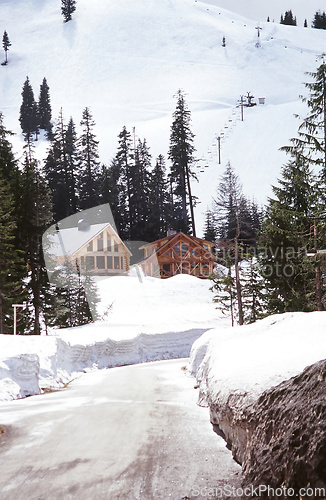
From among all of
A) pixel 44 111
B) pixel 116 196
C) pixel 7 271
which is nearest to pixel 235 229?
pixel 7 271

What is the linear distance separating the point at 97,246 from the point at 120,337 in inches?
988

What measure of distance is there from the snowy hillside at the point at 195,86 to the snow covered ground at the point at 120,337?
6329 centimetres

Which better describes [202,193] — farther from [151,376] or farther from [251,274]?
[151,376]

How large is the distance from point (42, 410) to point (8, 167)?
3512 centimetres

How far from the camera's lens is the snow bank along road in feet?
19.2

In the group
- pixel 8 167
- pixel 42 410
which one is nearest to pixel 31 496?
pixel 42 410

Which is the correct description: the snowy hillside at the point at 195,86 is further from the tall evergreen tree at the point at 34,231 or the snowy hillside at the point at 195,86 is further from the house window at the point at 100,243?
the tall evergreen tree at the point at 34,231

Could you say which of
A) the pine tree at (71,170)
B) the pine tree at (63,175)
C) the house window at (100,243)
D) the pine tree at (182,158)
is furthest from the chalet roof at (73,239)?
the pine tree at (182,158)

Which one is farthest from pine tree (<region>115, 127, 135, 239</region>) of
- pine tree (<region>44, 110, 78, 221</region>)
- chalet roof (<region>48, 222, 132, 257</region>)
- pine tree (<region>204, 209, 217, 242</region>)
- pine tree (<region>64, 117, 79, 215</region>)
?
chalet roof (<region>48, 222, 132, 257</region>)

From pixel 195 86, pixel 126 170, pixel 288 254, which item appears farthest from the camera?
pixel 195 86

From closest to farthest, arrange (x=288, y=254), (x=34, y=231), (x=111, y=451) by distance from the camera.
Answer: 1. (x=111, y=451)
2. (x=288, y=254)
3. (x=34, y=231)

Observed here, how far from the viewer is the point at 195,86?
167000 mm

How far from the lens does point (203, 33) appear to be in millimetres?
198375

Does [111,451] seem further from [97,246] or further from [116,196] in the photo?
[116,196]
